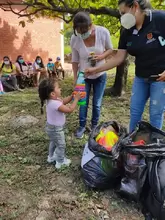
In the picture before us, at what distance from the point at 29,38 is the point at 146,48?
32.0 feet

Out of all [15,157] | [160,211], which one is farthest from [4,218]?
[160,211]

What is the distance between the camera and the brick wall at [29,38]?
10164mm

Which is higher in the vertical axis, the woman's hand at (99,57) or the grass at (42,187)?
the woman's hand at (99,57)

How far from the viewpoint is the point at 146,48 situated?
2316 mm

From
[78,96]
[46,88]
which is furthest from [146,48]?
[46,88]

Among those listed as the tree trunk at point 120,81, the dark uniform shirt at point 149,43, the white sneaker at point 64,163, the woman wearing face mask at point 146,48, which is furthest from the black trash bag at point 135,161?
the tree trunk at point 120,81

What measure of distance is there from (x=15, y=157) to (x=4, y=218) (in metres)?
1.05

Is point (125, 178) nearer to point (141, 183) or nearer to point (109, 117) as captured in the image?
point (141, 183)

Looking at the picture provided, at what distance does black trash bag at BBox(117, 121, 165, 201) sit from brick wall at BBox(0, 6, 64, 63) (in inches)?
354

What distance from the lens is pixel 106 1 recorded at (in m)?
5.71

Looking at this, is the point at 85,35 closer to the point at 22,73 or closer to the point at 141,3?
the point at 141,3

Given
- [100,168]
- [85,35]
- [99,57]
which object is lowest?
[100,168]

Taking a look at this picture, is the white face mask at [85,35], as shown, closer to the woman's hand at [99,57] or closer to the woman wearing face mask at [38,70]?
the woman's hand at [99,57]

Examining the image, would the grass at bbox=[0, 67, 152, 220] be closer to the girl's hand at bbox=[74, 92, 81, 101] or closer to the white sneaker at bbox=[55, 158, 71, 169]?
the white sneaker at bbox=[55, 158, 71, 169]
